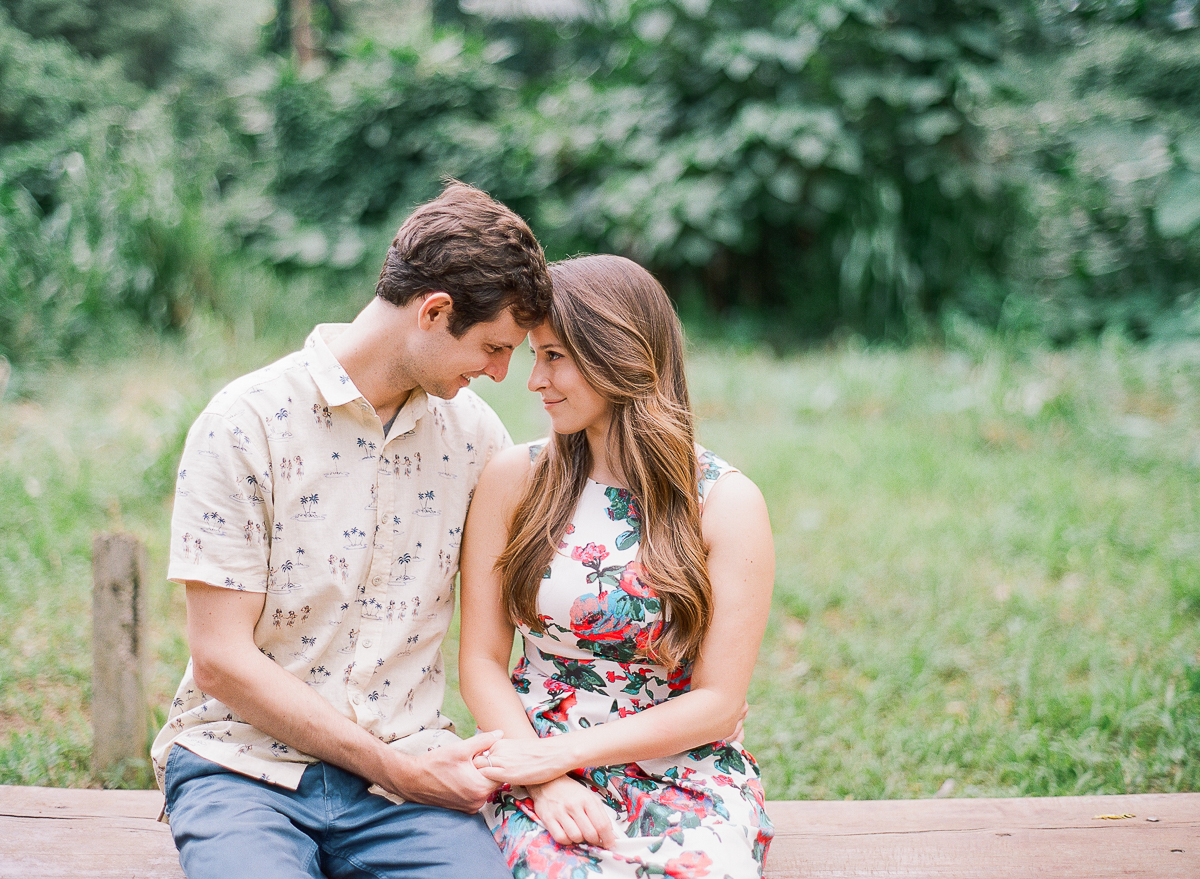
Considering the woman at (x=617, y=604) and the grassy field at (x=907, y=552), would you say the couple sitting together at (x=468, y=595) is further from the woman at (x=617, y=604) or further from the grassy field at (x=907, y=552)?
the grassy field at (x=907, y=552)

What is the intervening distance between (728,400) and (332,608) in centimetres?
466

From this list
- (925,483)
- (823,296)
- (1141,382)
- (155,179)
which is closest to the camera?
(925,483)

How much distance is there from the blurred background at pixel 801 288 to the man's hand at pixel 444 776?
1317 millimetres

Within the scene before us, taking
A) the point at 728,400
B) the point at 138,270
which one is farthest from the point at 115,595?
the point at 138,270

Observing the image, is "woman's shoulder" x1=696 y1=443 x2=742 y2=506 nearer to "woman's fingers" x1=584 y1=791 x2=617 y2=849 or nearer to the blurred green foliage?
"woman's fingers" x1=584 y1=791 x2=617 y2=849

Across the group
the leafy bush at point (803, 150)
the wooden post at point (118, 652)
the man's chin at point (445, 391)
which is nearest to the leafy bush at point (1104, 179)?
the leafy bush at point (803, 150)

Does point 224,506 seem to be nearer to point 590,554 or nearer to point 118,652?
point 590,554

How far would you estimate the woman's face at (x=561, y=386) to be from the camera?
194cm

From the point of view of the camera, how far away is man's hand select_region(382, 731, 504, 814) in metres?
1.81

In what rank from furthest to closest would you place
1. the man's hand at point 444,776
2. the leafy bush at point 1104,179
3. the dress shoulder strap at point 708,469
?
the leafy bush at point 1104,179 < the dress shoulder strap at point 708,469 < the man's hand at point 444,776

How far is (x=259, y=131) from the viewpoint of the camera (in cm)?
1000

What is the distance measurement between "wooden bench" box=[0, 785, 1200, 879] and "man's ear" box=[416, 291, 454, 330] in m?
1.24

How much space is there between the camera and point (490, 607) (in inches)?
80.4

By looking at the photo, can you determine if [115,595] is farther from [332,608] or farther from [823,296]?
[823,296]
